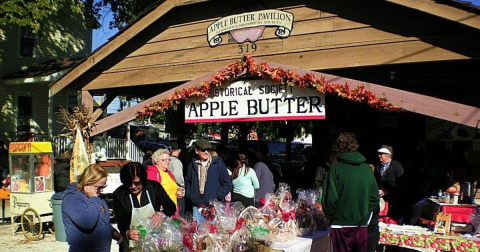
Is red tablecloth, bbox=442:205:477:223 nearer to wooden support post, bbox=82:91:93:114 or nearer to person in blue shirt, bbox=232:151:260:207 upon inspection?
person in blue shirt, bbox=232:151:260:207

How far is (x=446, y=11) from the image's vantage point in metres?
5.98

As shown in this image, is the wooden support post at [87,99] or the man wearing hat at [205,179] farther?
the wooden support post at [87,99]

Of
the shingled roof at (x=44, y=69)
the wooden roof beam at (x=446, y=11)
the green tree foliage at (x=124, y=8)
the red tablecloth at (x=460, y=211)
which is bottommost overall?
the red tablecloth at (x=460, y=211)

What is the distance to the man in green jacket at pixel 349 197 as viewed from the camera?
4.80 meters

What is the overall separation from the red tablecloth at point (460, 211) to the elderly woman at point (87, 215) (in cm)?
476

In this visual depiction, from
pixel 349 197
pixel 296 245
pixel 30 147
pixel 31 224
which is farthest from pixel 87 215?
pixel 30 147

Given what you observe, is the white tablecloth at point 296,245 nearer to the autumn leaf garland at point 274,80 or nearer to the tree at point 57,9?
the autumn leaf garland at point 274,80

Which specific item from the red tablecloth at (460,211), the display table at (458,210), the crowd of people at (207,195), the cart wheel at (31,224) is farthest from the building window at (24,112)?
the red tablecloth at (460,211)

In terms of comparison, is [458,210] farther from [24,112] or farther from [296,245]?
[24,112]

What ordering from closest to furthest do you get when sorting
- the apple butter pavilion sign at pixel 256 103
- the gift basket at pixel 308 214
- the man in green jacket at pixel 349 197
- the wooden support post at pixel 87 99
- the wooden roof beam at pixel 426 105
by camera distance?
the man in green jacket at pixel 349 197 < the wooden roof beam at pixel 426 105 < the gift basket at pixel 308 214 < the apple butter pavilion sign at pixel 256 103 < the wooden support post at pixel 87 99

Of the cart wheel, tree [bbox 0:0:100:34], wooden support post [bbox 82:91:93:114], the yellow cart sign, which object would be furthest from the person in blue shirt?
tree [bbox 0:0:100:34]

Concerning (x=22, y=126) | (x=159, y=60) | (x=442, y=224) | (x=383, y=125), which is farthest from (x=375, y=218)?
(x=22, y=126)

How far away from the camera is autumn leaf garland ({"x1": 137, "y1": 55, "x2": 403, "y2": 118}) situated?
5.97 m

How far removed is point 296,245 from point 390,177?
2.50 metres
